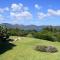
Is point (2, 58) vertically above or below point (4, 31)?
below

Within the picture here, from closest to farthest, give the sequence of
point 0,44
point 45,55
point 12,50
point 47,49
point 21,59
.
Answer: point 21,59, point 45,55, point 12,50, point 47,49, point 0,44

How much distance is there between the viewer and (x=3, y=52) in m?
23.6

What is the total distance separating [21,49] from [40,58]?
4539 millimetres

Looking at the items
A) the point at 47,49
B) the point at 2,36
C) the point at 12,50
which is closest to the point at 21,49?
the point at 12,50

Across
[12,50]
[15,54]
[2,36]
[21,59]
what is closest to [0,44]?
[2,36]

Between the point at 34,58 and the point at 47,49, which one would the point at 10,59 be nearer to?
the point at 34,58

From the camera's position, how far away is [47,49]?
26000 millimetres

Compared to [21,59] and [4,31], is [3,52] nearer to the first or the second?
[21,59]

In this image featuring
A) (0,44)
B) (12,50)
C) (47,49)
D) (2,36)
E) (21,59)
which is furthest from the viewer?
(2,36)

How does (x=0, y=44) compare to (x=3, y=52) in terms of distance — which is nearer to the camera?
(x=3, y=52)

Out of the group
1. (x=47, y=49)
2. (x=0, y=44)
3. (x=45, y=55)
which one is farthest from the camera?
(x=0, y=44)

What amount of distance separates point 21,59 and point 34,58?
64.8 inches

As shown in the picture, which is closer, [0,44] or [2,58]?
[2,58]

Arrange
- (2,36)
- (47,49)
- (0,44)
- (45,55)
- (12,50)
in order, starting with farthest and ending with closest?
(2,36) < (0,44) < (47,49) < (12,50) < (45,55)
